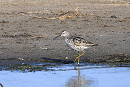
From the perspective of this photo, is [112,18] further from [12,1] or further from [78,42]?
[78,42]

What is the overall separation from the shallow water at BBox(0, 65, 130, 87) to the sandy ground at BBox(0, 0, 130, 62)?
1.25 m

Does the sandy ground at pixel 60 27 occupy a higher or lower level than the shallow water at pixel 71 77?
higher

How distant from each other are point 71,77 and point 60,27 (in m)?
7.21

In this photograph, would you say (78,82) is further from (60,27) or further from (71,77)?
(60,27)

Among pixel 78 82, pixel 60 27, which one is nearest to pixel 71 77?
pixel 78 82

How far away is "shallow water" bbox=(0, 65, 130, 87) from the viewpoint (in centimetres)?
1007

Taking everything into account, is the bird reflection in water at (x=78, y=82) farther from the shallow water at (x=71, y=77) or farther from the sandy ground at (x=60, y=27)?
the sandy ground at (x=60, y=27)

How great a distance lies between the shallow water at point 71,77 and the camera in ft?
33.0

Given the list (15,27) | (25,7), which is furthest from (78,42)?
(25,7)

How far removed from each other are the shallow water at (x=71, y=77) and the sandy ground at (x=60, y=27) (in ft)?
4.10

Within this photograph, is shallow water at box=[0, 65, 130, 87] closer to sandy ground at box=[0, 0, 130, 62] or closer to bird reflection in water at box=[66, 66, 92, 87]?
bird reflection in water at box=[66, 66, 92, 87]

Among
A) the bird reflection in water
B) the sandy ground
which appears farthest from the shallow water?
the sandy ground

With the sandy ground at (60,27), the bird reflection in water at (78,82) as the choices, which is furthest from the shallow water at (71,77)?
the sandy ground at (60,27)

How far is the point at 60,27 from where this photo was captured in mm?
17859
